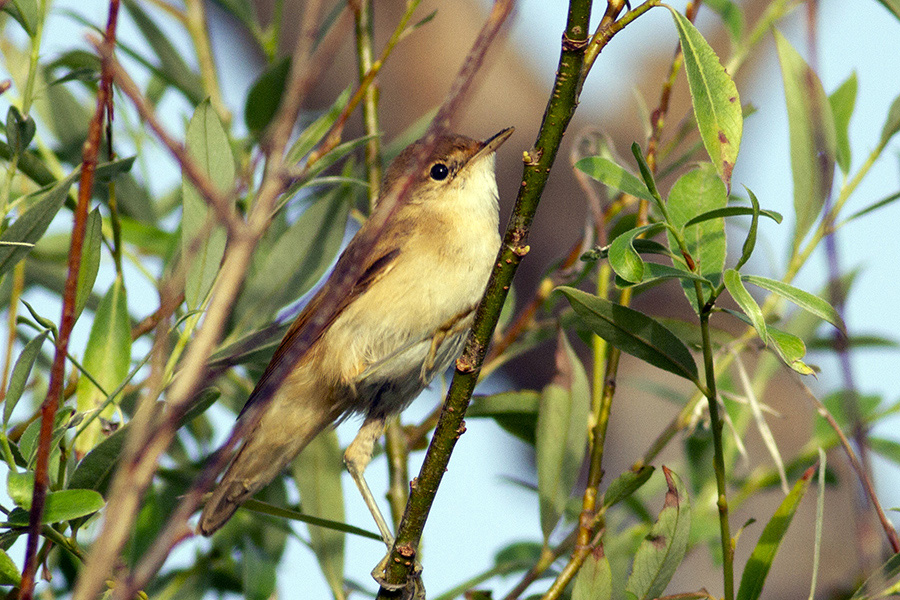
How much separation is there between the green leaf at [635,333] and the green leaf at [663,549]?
207mm

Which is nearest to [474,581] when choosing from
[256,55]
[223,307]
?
[223,307]

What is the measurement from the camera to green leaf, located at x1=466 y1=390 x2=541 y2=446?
7.30 feet

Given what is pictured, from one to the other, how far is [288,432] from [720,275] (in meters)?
1.44

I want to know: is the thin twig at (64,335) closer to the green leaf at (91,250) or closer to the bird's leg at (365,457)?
the green leaf at (91,250)

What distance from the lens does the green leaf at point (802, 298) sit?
1.34 meters

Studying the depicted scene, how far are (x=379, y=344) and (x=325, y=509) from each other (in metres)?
0.51

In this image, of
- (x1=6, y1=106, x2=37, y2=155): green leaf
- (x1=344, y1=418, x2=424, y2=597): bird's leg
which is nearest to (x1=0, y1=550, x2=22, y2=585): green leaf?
(x1=6, y1=106, x2=37, y2=155): green leaf

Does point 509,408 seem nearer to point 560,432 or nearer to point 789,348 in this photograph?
point 560,432

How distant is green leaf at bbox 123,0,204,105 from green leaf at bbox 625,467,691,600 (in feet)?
5.93

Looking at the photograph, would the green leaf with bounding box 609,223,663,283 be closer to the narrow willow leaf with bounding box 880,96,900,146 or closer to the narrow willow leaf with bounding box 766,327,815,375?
the narrow willow leaf with bounding box 766,327,815,375

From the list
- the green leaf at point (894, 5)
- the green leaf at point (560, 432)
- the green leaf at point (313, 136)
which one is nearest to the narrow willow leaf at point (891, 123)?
the green leaf at point (894, 5)

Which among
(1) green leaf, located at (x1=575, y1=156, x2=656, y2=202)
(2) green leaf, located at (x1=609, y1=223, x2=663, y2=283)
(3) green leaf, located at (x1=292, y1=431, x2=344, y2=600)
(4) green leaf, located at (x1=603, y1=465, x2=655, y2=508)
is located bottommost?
(3) green leaf, located at (x1=292, y1=431, x2=344, y2=600)

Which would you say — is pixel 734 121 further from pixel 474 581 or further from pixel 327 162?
pixel 474 581

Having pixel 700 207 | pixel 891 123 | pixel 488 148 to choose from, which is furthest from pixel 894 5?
pixel 488 148
